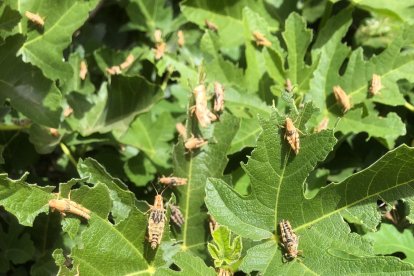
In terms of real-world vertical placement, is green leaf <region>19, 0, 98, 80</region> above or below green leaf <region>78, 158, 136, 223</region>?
above

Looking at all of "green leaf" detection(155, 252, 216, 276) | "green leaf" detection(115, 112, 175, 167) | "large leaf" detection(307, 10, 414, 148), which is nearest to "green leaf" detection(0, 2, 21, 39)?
"green leaf" detection(115, 112, 175, 167)

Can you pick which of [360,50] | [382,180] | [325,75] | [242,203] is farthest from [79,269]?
[360,50]

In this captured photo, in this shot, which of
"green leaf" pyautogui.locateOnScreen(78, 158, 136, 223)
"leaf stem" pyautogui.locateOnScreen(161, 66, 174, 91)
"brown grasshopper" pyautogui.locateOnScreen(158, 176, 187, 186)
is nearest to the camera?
"green leaf" pyautogui.locateOnScreen(78, 158, 136, 223)

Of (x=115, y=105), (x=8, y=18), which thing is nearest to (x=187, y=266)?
(x=115, y=105)

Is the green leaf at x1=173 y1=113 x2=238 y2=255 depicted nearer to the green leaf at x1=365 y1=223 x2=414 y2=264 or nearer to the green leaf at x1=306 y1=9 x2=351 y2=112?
the green leaf at x1=306 y1=9 x2=351 y2=112

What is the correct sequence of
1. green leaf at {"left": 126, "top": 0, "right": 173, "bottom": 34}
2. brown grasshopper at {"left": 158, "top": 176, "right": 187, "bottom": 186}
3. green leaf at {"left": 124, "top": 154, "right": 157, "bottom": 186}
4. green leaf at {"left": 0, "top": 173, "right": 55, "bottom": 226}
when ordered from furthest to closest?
green leaf at {"left": 126, "top": 0, "right": 173, "bottom": 34} < green leaf at {"left": 124, "top": 154, "right": 157, "bottom": 186} < brown grasshopper at {"left": 158, "top": 176, "right": 187, "bottom": 186} < green leaf at {"left": 0, "top": 173, "right": 55, "bottom": 226}

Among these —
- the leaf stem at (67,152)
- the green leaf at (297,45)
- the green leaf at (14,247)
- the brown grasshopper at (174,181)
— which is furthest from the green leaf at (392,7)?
the green leaf at (14,247)

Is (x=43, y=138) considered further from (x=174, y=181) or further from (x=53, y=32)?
(x=174, y=181)
